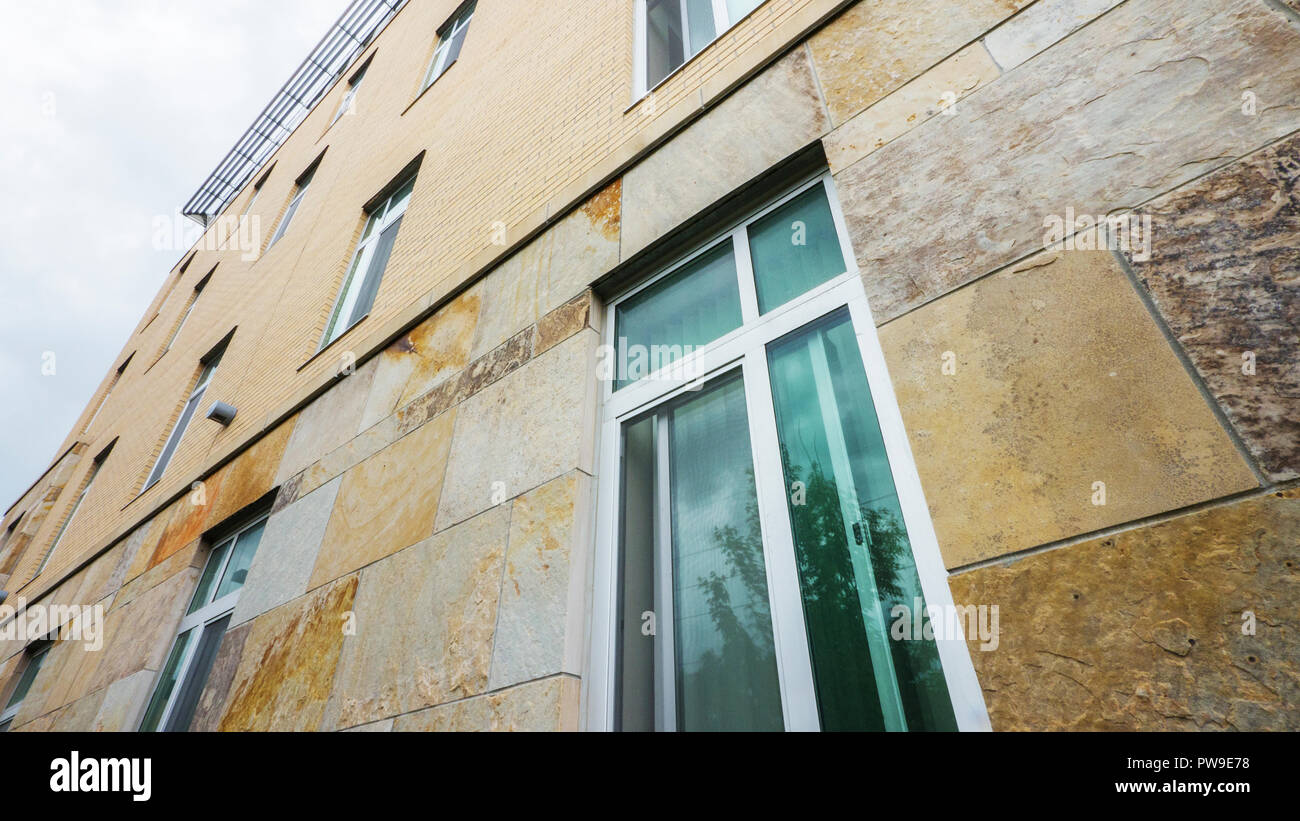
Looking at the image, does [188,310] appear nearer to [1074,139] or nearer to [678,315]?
[678,315]

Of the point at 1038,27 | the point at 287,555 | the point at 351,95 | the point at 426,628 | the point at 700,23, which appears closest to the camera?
the point at 1038,27

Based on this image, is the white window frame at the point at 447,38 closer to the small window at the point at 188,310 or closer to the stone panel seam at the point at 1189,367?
the small window at the point at 188,310

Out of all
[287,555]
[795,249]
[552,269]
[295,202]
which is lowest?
[287,555]

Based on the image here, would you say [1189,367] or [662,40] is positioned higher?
[662,40]

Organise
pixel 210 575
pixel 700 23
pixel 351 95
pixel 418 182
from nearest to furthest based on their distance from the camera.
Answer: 1. pixel 700 23
2. pixel 210 575
3. pixel 418 182
4. pixel 351 95

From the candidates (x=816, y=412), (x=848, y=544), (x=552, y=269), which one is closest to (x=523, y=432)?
(x=552, y=269)

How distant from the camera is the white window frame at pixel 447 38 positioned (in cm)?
778

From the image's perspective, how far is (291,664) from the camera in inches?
131

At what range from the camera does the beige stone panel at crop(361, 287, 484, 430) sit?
3836 millimetres

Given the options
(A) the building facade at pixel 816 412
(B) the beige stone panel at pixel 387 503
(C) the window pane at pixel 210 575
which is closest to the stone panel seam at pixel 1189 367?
(A) the building facade at pixel 816 412

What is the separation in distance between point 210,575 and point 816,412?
5.31 meters

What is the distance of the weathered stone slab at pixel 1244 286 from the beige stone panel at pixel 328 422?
4226 millimetres
